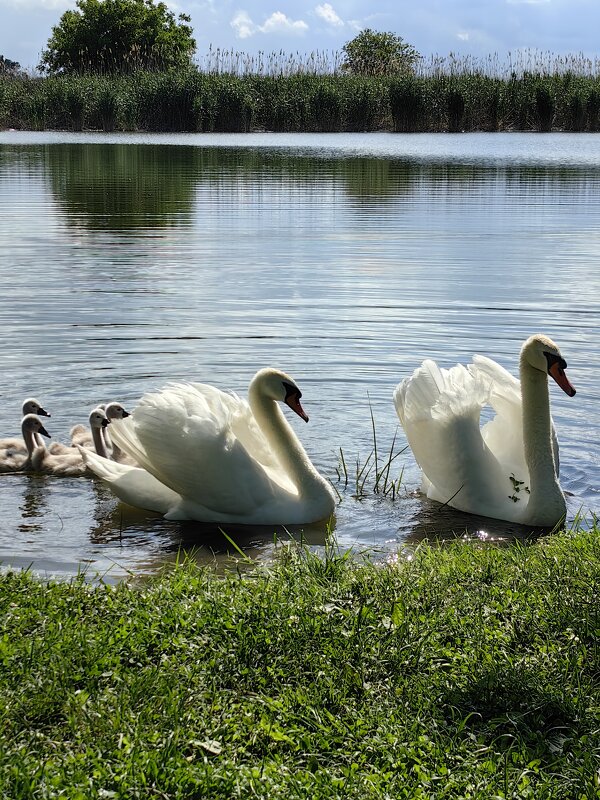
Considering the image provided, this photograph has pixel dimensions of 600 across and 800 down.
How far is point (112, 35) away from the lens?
7444 cm

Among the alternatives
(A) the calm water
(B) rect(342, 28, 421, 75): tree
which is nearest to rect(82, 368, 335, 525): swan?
(A) the calm water

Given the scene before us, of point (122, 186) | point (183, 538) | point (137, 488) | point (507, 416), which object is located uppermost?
point (122, 186)

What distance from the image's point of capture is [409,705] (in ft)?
12.4

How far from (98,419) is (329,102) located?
39.2m

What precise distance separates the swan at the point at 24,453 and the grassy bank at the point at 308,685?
8.10ft

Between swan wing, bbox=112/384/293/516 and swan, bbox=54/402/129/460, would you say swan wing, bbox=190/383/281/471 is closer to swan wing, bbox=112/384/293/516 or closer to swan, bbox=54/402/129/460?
swan wing, bbox=112/384/293/516

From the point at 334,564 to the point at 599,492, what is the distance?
8.35 ft

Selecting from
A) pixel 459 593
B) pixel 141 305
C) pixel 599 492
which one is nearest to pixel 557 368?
pixel 599 492

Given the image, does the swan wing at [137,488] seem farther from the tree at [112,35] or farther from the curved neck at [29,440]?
the tree at [112,35]

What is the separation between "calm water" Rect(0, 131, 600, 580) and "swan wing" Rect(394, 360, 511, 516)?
0.19 meters

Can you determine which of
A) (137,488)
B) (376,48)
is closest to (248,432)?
(137,488)

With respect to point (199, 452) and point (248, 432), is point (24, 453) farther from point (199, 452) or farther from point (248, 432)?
point (199, 452)

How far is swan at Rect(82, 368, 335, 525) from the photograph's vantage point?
238 inches

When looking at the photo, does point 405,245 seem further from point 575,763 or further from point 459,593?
point 575,763
